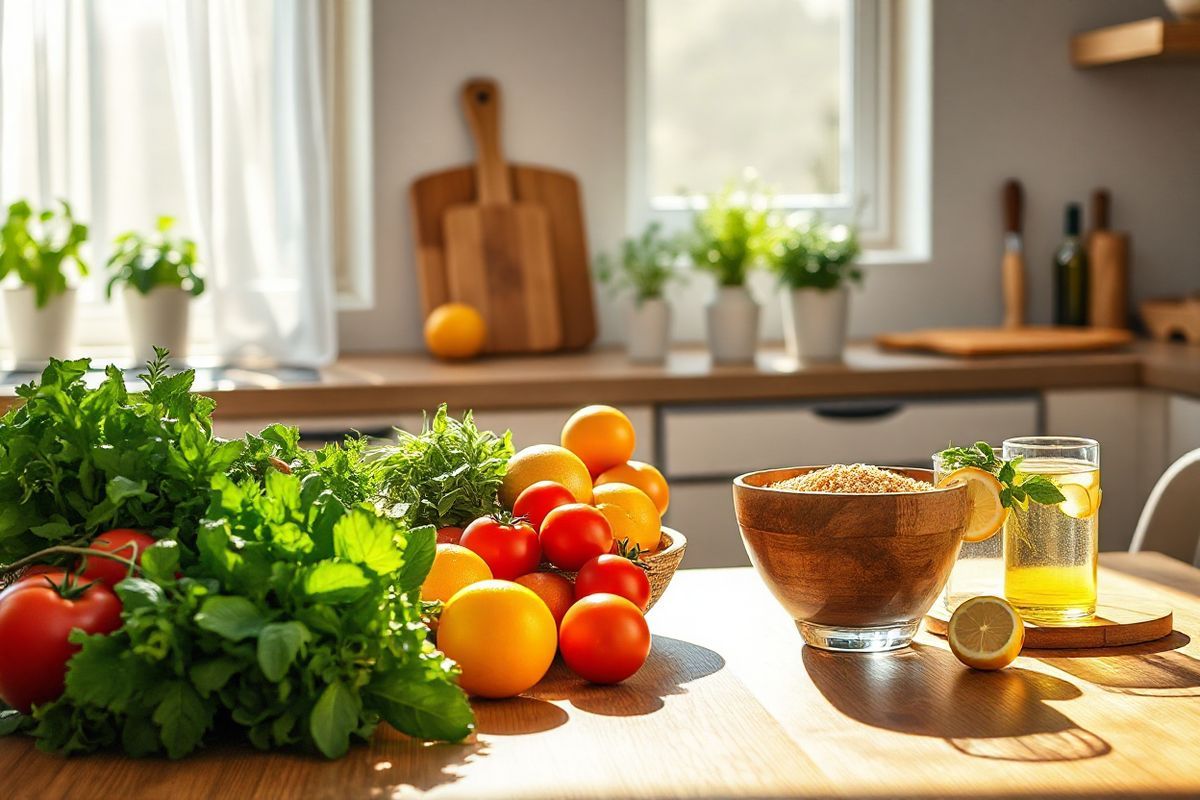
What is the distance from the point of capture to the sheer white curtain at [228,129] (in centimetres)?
282

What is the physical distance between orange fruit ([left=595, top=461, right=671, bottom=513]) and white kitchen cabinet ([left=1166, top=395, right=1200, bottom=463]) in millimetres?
1619

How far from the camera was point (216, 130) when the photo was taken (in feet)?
9.30

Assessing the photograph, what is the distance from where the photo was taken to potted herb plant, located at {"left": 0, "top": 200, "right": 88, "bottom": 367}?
2.72m

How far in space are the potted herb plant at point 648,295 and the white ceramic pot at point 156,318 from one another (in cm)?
84

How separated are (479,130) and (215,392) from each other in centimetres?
94

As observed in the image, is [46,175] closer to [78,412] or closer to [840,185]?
[840,185]

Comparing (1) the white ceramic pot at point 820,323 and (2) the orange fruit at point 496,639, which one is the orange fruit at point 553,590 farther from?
(1) the white ceramic pot at point 820,323

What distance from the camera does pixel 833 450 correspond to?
2619 millimetres

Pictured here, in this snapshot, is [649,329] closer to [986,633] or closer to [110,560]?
[986,633]

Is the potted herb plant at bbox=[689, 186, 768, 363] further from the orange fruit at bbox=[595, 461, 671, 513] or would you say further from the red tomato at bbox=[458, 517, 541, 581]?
the red tomato at bbox=[458, 517, 541, 581]

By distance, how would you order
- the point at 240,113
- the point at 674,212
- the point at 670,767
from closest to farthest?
the point at 670,767, the point at 240,113, the point at 674,212

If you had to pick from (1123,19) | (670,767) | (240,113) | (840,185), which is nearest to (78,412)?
(670,767)

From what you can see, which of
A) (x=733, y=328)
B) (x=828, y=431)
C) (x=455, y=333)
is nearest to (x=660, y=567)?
(x=828, y=431)

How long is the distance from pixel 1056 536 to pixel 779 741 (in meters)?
0.34
